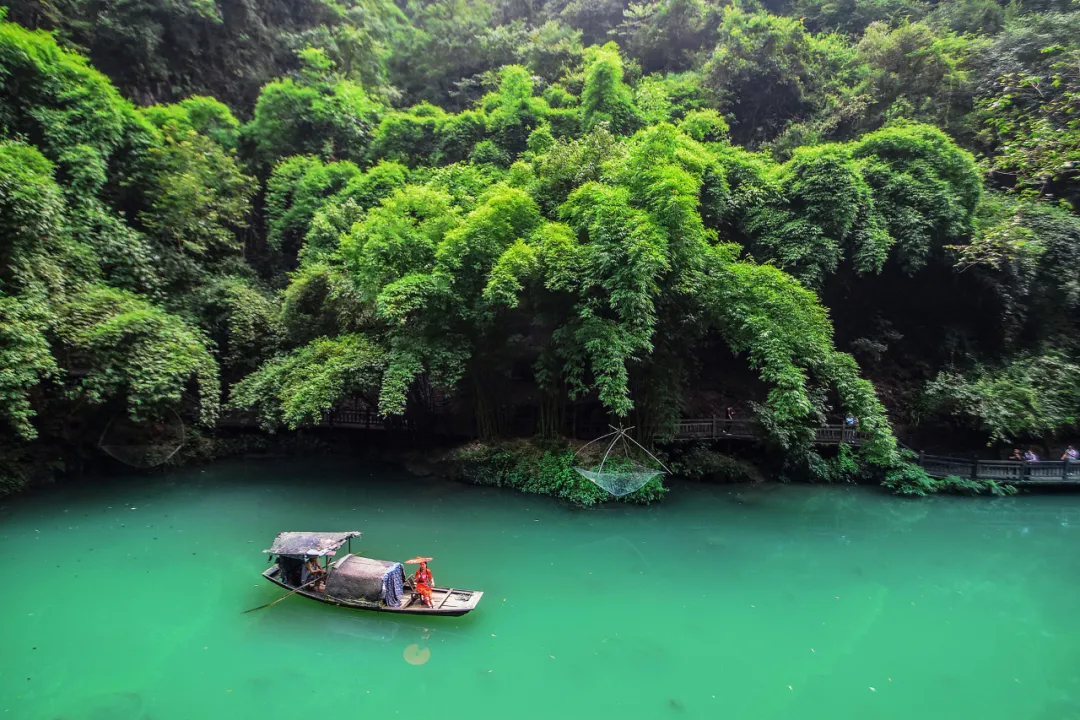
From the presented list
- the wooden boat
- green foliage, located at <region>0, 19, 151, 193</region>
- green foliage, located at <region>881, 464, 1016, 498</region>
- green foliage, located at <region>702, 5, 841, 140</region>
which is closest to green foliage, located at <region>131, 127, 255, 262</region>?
green foliage, located at <region>0, 19, 151, 193</region>

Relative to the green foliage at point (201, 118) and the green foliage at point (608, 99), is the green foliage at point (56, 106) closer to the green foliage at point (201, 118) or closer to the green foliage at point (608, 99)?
the green foliage at point (201, 118)

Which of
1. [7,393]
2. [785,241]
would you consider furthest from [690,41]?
[7,393]

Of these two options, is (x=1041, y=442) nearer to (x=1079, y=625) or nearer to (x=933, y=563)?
(x=933, y=563)

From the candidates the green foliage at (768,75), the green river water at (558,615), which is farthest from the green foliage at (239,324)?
the green foliage at (768,75)

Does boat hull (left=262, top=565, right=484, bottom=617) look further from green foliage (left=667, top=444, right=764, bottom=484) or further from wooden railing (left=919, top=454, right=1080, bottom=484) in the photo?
wooden railing (left=919, top=454, right=1080, bottom=484)

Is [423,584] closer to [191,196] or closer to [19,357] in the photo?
[19,357]

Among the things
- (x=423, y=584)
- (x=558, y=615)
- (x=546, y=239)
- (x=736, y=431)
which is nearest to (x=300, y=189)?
(x=546, y=239)
